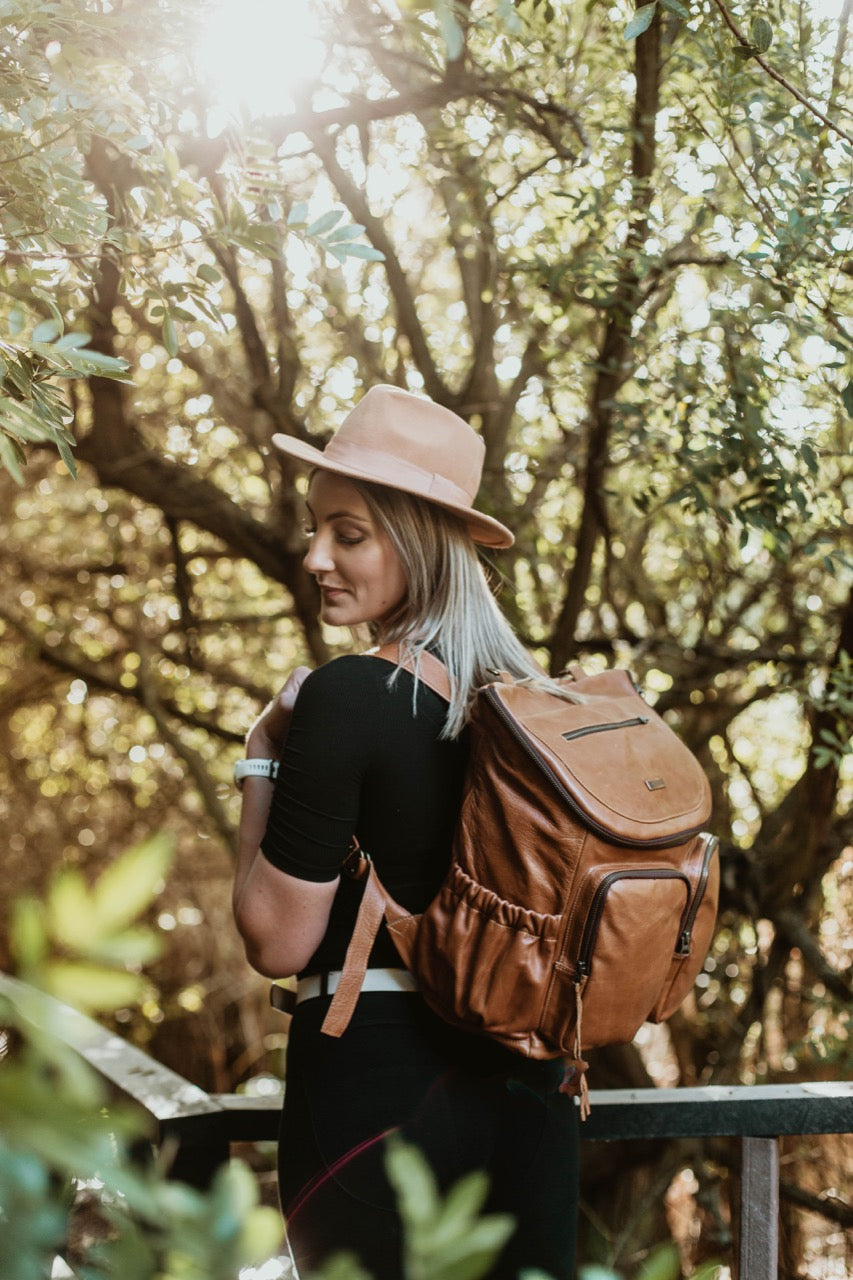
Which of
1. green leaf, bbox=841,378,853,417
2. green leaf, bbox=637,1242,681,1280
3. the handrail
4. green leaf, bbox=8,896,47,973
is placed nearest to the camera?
green leaf, bbox=8,896,47,973

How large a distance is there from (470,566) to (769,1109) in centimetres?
105

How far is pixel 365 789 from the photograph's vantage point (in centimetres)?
151

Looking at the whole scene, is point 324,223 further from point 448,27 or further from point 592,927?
point 592,927

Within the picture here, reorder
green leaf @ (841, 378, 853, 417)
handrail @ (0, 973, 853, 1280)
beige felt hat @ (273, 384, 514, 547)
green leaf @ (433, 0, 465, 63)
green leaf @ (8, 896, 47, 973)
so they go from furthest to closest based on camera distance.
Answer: green leaf @ (841, 378, 853, 417) < handrail @ (0, 973, 853, 1280) < beige felt hat @ (273, 384, 514, 547) < green leaf @ (433, 0, 465, 63) < green leaf @ (8, 896, 47, 973)

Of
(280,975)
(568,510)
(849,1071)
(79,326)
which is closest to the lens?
(280,975)

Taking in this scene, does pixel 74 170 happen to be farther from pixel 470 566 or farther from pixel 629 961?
pixel 629 961

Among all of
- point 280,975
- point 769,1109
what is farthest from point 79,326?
point 769,1109

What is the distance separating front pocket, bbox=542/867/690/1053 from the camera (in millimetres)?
1401

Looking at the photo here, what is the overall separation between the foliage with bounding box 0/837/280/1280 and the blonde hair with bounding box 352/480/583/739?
3.67ft

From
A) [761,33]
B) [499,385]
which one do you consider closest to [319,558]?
[761,33]

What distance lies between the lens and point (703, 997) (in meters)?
3.98

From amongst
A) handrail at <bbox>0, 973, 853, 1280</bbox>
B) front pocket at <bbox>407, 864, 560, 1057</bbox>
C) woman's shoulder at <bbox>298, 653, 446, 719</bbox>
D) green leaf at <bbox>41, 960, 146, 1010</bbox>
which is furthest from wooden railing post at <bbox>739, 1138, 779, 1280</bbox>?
green leaf at <bbox>41, 960, 146, 1010</bbox>

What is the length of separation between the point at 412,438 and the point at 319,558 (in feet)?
0.84

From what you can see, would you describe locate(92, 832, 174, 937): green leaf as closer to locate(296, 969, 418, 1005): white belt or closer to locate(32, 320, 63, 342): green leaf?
locate(32, 320, 63, 342): green leaf
